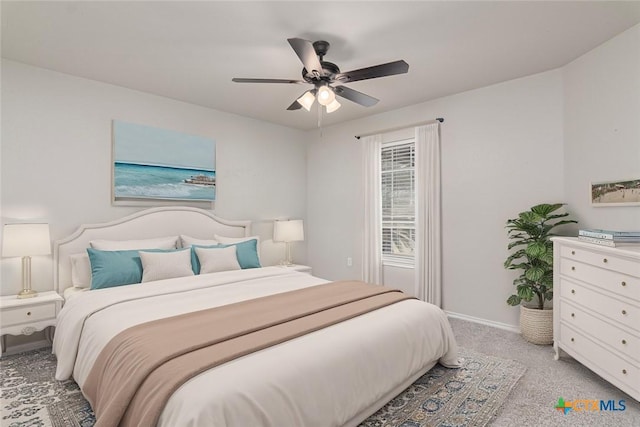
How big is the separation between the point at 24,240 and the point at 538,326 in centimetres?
456

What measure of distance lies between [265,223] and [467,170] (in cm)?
282

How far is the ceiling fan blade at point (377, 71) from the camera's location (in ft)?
7.41

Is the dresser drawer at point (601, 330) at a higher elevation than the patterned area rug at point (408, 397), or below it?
higher

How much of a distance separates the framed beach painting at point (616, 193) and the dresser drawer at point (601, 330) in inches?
35.0

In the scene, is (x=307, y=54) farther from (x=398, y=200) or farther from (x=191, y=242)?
(x=398, y=200)

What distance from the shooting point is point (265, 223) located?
488cm

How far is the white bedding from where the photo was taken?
1.35 meters

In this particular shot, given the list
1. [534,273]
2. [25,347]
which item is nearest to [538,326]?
[534,273]

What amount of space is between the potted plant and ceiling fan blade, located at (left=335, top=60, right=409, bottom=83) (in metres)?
1.88

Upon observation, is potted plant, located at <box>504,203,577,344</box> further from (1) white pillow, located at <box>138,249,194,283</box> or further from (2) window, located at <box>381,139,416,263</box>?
(1) white pillow, located at <box>138,249,194,283</box>

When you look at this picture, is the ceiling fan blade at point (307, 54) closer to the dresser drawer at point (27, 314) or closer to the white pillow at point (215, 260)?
the white pillow at point (215, 260)

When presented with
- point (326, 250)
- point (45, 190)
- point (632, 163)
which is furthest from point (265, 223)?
point (632, 163)

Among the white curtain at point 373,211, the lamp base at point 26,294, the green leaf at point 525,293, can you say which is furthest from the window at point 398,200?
the lamp base at point 26,294

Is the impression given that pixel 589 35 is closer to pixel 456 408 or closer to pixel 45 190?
pixel 456 408
